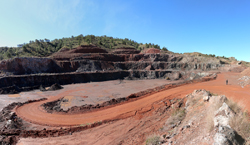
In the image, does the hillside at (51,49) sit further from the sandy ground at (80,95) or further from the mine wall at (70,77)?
the sandy ground at (80,95)

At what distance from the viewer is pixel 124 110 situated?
1121 centimetres

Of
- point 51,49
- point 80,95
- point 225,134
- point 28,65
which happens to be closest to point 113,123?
point 225,134

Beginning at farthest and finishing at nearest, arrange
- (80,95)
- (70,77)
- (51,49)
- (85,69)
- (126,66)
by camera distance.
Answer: (51,49)
(126,66)
(85,69)
(70,77)
(80,95)

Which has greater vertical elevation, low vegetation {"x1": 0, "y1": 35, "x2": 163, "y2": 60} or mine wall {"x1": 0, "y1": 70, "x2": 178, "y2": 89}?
low vegetation {"x1": 0, "y1": 35, "x2": 163, "y2": 60}

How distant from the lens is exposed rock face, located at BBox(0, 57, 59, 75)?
28650 mm

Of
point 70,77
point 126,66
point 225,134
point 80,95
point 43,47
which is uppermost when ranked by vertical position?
point 43,47

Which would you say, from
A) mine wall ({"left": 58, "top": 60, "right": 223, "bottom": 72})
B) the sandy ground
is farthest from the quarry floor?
mine wall ({"left": 58, "top": 60, "right": 223, "bottom": 72})

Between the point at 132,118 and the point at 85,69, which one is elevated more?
the point at 85,69

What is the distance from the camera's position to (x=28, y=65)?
31.5m

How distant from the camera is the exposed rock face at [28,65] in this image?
2865cm

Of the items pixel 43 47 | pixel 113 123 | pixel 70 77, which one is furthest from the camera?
pixel 43 47

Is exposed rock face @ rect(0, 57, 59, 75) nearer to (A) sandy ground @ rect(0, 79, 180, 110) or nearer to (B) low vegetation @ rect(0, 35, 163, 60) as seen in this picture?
(B) low vegetation @ rect(0, 35, 163, 60)

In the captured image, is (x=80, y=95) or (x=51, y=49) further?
(x=51, y=49)

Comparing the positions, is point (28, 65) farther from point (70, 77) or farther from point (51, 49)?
point (51, 49)
